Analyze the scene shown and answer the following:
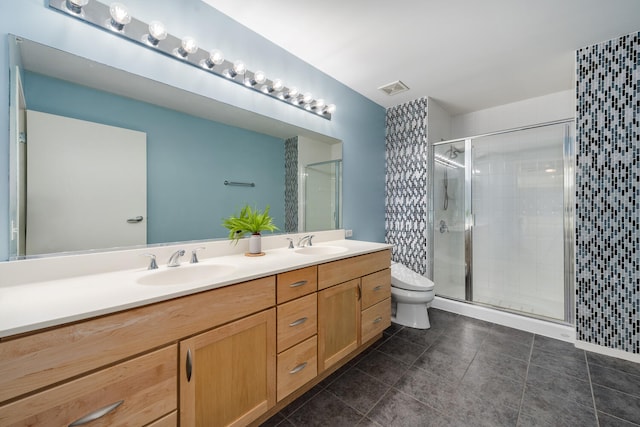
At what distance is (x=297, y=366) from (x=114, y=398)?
31.8 inches

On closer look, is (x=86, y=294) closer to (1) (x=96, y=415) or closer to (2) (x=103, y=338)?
(2) (x=103, y=338)

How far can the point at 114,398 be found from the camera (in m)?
0.78

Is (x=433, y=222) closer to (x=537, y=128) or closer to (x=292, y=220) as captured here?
(x=537, y=128)

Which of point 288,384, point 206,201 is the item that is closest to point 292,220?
point 206,201

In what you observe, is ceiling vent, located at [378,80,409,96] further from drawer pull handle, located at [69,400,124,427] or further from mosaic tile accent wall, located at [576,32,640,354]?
drawer pull handle, located at [69,400,124,427]

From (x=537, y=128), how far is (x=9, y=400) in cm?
360

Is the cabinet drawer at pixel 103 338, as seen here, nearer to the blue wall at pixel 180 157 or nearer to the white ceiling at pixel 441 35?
the blue wall at pixel 180 157

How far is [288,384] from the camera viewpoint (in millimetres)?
1309

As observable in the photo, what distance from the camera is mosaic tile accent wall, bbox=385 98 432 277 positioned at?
2822 millimetres

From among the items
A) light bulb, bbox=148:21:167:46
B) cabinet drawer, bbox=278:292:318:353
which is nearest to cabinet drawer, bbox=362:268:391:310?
cabinet drawer, bbox=278:292:318:353

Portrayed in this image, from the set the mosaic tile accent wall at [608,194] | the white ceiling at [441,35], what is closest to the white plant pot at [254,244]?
the white ceiling at [441,35]

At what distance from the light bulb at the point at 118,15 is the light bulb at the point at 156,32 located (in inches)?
3.7

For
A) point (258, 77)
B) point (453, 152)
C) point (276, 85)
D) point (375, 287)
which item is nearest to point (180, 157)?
point (258, 77)

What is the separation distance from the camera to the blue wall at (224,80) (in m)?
1.04
